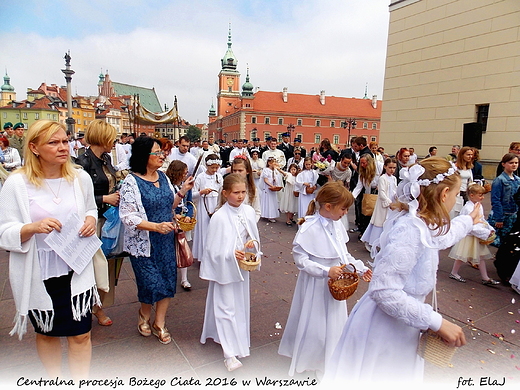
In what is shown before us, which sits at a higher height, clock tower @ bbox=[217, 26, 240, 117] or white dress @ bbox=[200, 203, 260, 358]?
clock tower @ bbox=[217, 26, 240, 117]

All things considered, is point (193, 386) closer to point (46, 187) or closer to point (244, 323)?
point (244, 323)

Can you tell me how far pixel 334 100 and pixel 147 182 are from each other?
3353 inches

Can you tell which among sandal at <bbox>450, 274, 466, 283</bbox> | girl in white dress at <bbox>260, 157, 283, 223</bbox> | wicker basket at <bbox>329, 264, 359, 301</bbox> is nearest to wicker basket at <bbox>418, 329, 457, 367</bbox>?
wicker basket at <bbox>329, 264, 359, 301</bbox>

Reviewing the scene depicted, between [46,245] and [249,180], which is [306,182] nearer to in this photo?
[249,180]

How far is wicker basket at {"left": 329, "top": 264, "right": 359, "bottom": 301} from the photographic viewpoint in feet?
7.66

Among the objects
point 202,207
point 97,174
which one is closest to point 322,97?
point 202,207

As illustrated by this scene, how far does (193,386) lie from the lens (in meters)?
2.67

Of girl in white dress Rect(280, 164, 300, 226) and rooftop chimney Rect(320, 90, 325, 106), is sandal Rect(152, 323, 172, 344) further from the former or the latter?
rooftop chimney Rect(320, 90, 325, 106)

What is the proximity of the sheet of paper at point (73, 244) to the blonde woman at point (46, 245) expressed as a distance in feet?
0.17

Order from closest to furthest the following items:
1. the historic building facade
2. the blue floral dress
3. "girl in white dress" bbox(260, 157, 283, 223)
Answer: the blue floral dress, "girl in white dress" bbox(260, 157, 283, 223), the historic building facade

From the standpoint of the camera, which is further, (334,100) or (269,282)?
(334,100)

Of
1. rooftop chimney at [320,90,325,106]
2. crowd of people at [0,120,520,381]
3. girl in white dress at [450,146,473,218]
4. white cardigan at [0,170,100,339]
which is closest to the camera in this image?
crowd of people at [0,120,520,381]

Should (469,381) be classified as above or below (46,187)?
below

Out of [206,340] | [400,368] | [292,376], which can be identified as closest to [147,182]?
[206,340]
